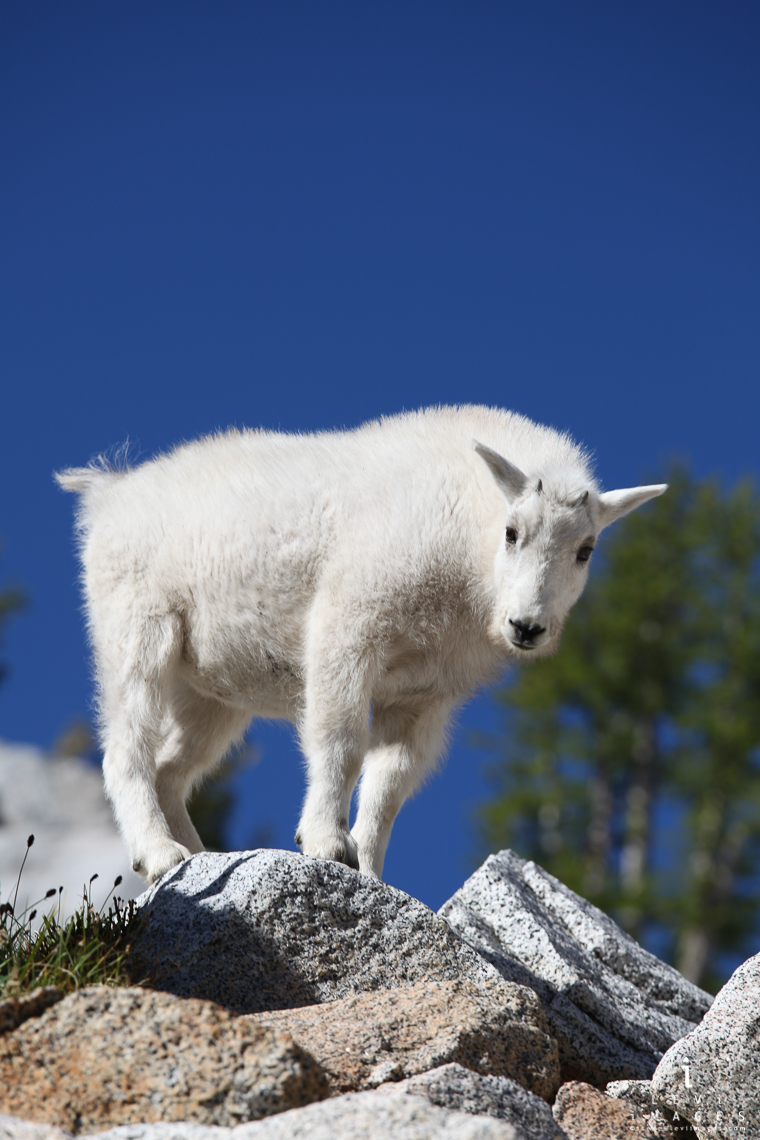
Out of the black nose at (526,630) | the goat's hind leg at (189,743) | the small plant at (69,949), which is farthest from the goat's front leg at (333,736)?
the goat's hind leg at (189,743)

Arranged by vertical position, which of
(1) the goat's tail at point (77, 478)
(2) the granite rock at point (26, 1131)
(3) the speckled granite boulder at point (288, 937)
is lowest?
(2) the granite rock at point (26, 1131)

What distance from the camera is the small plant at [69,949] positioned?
202 inches

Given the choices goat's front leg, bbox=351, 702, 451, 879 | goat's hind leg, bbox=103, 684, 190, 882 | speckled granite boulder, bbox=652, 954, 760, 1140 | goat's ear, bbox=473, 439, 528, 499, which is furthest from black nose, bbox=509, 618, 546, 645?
goat's hind leg, bbox=103, 684, 190, 882

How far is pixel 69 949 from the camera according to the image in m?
5.70

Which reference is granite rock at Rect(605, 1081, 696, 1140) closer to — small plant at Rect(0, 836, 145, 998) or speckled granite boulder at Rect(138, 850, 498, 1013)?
speckled granite boulder at Rect(138, 850, 498, 1013)

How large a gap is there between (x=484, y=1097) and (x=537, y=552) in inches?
126

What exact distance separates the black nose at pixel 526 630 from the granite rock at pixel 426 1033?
196 centimetres

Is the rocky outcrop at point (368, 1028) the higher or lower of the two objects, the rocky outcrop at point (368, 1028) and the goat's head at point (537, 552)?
the lower

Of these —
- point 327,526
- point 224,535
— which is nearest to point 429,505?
point 327,526

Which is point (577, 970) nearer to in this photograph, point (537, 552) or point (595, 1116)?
point (595, 1116)

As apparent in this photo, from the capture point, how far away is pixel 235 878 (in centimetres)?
600

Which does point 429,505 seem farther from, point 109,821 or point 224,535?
point 109,821

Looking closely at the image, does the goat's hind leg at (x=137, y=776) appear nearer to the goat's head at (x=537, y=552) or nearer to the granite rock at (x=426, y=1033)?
the granite rock at (x=426, y=1033)

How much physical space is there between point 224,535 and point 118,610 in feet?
3.19
